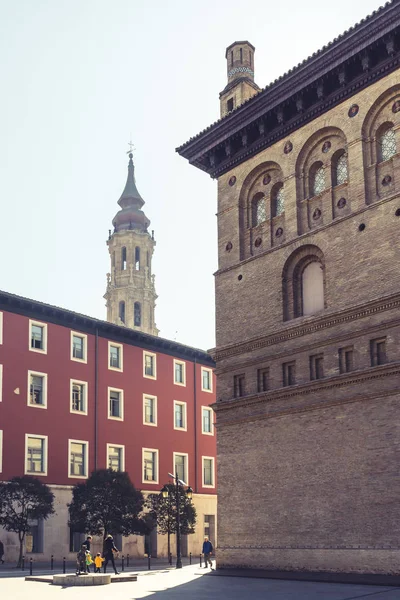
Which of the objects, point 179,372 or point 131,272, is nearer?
point 179,372

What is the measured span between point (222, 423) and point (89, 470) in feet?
66.2

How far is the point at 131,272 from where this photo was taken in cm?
10606

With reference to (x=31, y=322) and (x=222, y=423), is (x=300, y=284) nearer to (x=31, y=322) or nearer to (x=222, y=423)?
(x=222, y=423)

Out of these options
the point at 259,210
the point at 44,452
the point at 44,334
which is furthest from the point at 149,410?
the point at 259,210

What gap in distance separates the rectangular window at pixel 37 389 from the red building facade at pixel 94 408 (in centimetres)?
6

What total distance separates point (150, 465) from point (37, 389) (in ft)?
35.8

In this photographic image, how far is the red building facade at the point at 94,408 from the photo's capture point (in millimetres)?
46938

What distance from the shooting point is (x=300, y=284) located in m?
31.0

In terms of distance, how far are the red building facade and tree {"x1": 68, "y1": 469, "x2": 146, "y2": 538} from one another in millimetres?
3420

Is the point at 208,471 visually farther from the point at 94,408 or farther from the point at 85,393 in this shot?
the point at 85,393

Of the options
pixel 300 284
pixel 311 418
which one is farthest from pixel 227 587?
pixel 300 284

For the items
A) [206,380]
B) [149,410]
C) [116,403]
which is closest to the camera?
[116,403]

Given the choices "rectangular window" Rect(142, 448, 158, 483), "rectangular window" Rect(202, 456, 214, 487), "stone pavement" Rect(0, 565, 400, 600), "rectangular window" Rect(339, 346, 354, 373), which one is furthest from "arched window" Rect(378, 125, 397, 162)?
"rectangular window" Rect(202, 456, 214, 487)

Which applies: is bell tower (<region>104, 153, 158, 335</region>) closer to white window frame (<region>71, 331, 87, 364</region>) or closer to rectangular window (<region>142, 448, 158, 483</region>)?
rectangular window (<region>142, 448, 158, 483</region>)
